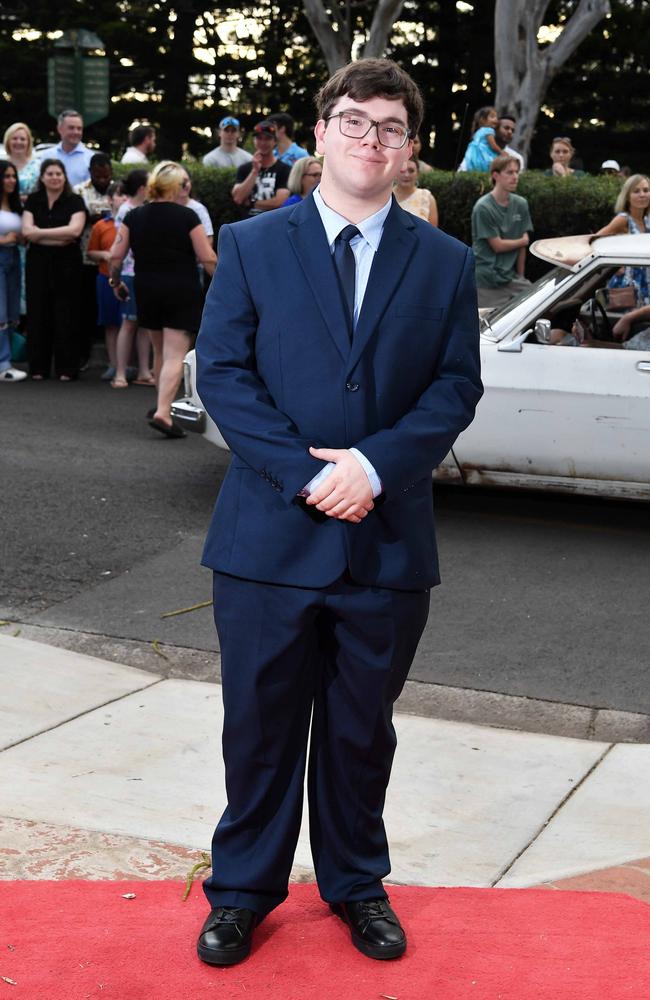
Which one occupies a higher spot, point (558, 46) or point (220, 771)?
point (558, 46)

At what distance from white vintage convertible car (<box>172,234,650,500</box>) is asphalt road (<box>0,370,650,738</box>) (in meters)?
0.37

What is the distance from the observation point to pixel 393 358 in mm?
3135

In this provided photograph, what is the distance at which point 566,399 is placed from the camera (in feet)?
25.2

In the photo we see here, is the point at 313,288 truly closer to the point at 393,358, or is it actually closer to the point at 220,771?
the point at 393,358

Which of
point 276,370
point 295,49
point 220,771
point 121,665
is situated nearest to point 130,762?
point 220,771

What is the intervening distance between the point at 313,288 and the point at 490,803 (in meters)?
1.96

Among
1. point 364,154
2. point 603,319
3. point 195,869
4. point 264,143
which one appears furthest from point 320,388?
point 264,143

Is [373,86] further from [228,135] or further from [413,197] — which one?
[228,135]

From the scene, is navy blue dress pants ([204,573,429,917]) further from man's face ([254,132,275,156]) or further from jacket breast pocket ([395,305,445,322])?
man's face ([254,132,275,156])

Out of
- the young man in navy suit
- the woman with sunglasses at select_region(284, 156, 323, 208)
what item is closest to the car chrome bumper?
the woman with sunglasses at select_region(284, 156, 323, 208)

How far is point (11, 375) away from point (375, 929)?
981 centimetres

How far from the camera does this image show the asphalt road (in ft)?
18.2

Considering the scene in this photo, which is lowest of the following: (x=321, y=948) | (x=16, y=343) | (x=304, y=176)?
(x=16, y=343)

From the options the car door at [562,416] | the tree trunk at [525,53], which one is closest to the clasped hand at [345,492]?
the car door at [562,416]
